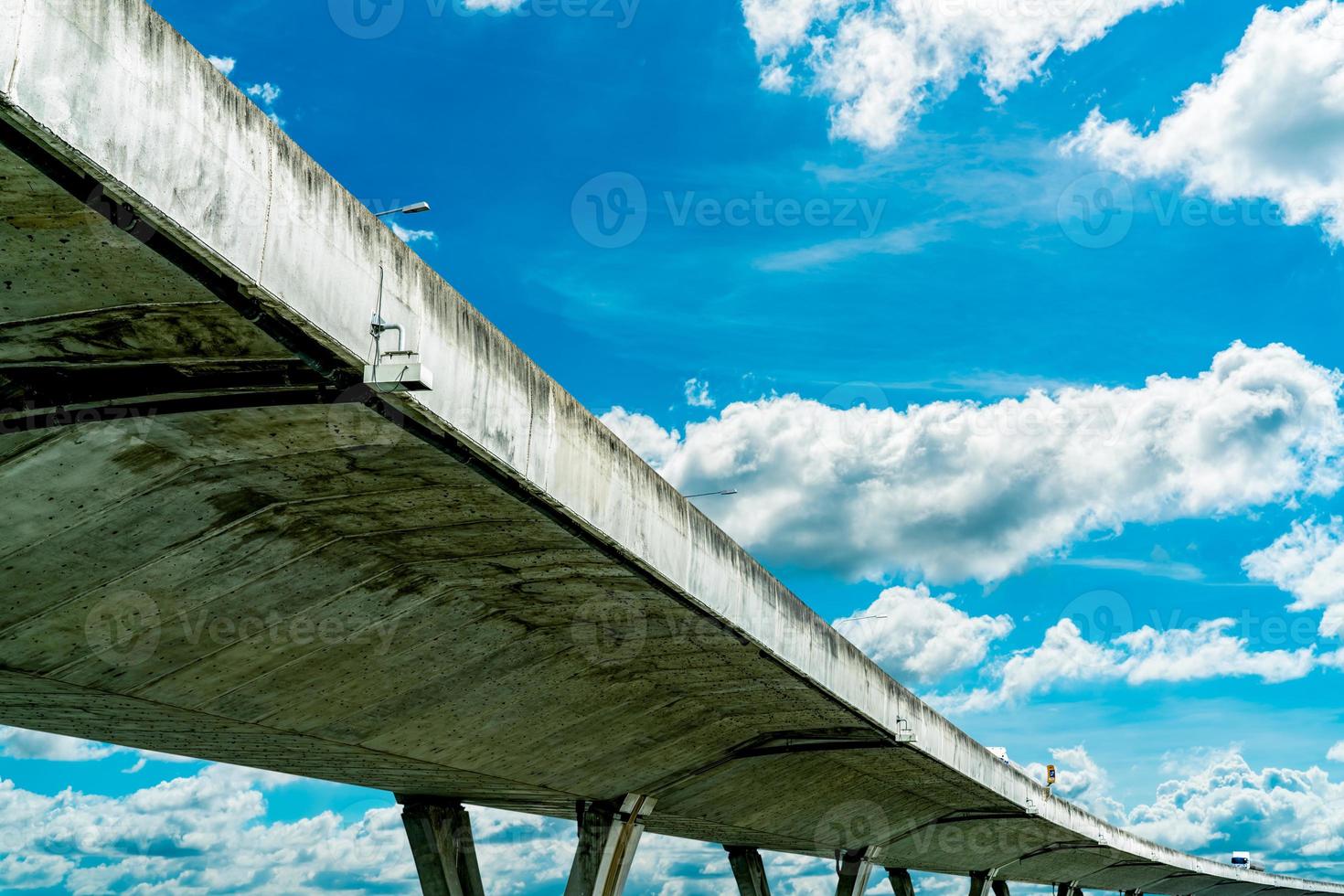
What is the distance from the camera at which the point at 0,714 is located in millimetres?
19281

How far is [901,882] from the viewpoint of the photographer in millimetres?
64562

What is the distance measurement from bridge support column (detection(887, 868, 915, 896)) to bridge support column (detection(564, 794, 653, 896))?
124 feet

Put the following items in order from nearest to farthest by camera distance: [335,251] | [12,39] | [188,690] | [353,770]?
[12,39], [335,251], [188,690], [353,770]

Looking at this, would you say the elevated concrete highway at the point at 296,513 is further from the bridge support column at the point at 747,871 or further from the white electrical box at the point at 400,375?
the bridge support column at the point at 747,871

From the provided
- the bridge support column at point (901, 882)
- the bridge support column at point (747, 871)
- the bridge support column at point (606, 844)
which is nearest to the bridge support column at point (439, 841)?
the bridge support column at point (606, 844)

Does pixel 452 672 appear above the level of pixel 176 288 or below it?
below

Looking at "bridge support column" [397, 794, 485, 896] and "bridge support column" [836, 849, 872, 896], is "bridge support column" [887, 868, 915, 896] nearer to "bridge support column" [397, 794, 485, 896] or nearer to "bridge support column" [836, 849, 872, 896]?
"bridge support column" [836, 849, 872, 896]

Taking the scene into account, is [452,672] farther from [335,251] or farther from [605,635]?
[335,251]

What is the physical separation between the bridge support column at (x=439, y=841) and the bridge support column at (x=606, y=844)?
3.13 meters

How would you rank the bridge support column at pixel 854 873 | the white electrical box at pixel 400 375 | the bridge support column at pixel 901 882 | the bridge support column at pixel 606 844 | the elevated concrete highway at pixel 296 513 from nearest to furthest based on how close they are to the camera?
the elevated concrete highway at pixel 296 513
the white electrical box at pixel 400 375
the bridge support column at pixel 606 844
the bridge support column at pixel 854 873
the bridge support column at pixel 901 882

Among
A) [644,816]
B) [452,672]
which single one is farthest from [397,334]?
[644,816]

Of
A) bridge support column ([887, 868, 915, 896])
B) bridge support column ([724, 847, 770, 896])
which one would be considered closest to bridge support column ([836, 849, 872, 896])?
bridge support column ([724, 847, 770, 896])

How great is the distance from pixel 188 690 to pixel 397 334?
807cm

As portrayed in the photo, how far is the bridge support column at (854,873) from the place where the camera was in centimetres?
4938
